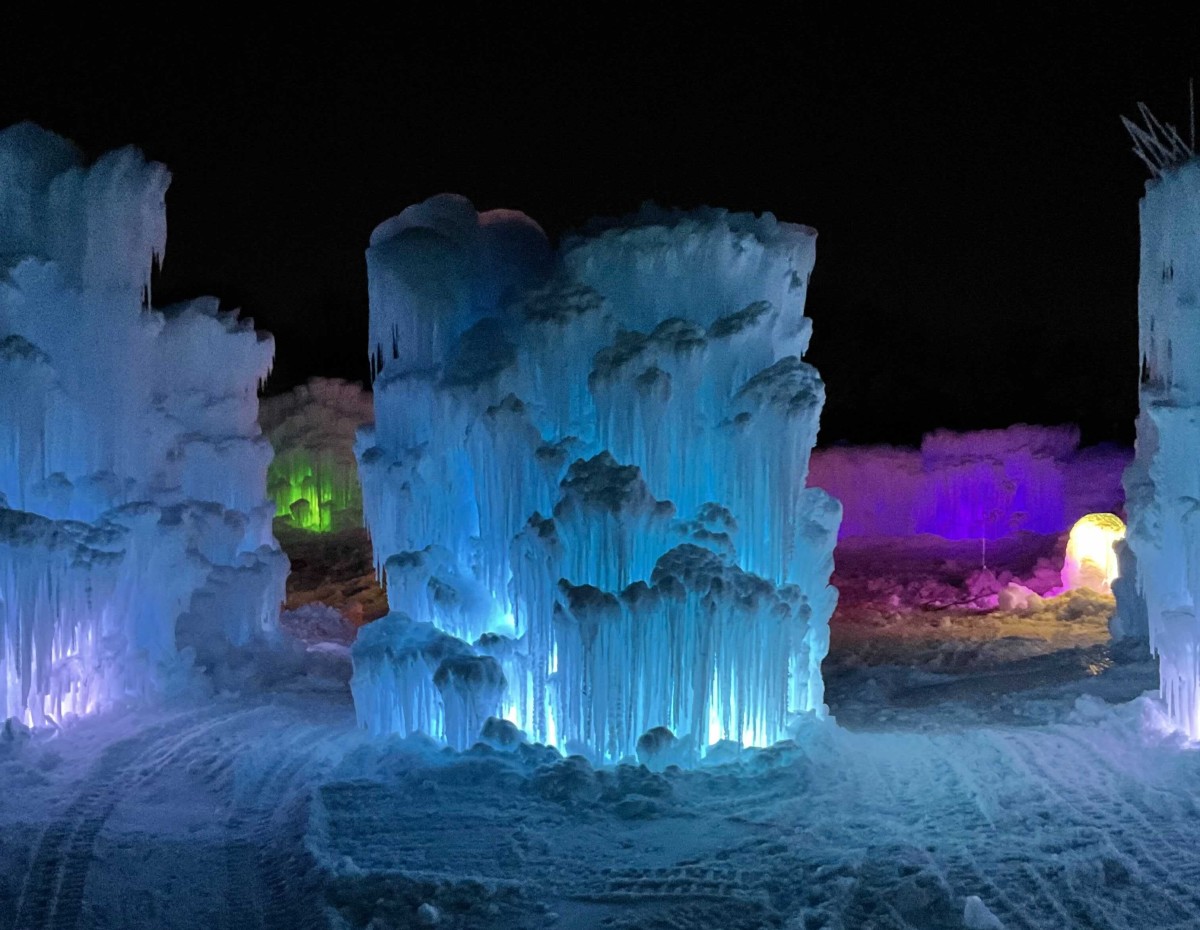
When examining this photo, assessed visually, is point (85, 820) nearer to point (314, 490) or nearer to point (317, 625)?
point (317, 625)

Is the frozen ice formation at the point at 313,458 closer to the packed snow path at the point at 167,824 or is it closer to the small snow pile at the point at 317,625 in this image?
the small snow pile at the point at 317,625

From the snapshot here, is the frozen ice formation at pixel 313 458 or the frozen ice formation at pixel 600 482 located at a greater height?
the frozen ice formation at pixel 313 458

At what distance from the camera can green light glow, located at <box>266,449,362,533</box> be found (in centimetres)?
2483

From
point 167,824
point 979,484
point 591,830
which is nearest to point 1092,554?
point 979,484

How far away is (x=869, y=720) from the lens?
36.4 ft

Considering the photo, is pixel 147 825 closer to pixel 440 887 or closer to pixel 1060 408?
pixel 440 887

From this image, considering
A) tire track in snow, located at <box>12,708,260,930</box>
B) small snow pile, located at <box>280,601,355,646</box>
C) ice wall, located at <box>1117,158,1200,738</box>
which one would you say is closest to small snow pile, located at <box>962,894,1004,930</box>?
ice wall, located at <box>1117,158,1200,738</box>

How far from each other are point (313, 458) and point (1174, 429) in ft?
61.3

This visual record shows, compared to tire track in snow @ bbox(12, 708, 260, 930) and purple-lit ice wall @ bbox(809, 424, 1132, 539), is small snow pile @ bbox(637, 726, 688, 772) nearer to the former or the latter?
tire track in snow @ bbox(12, 708, 260, 930)

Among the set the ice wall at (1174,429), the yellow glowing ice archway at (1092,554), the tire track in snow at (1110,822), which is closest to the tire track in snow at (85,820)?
the tire track in snow at (1110,822)

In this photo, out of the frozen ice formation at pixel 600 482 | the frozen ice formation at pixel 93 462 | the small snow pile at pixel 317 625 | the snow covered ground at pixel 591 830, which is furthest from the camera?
the small snow pile at pixel 317 625

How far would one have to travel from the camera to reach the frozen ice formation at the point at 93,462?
991 centimetres

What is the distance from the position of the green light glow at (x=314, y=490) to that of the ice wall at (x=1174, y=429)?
17606mm

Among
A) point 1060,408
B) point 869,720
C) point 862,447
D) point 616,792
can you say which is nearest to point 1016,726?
point 869,720
